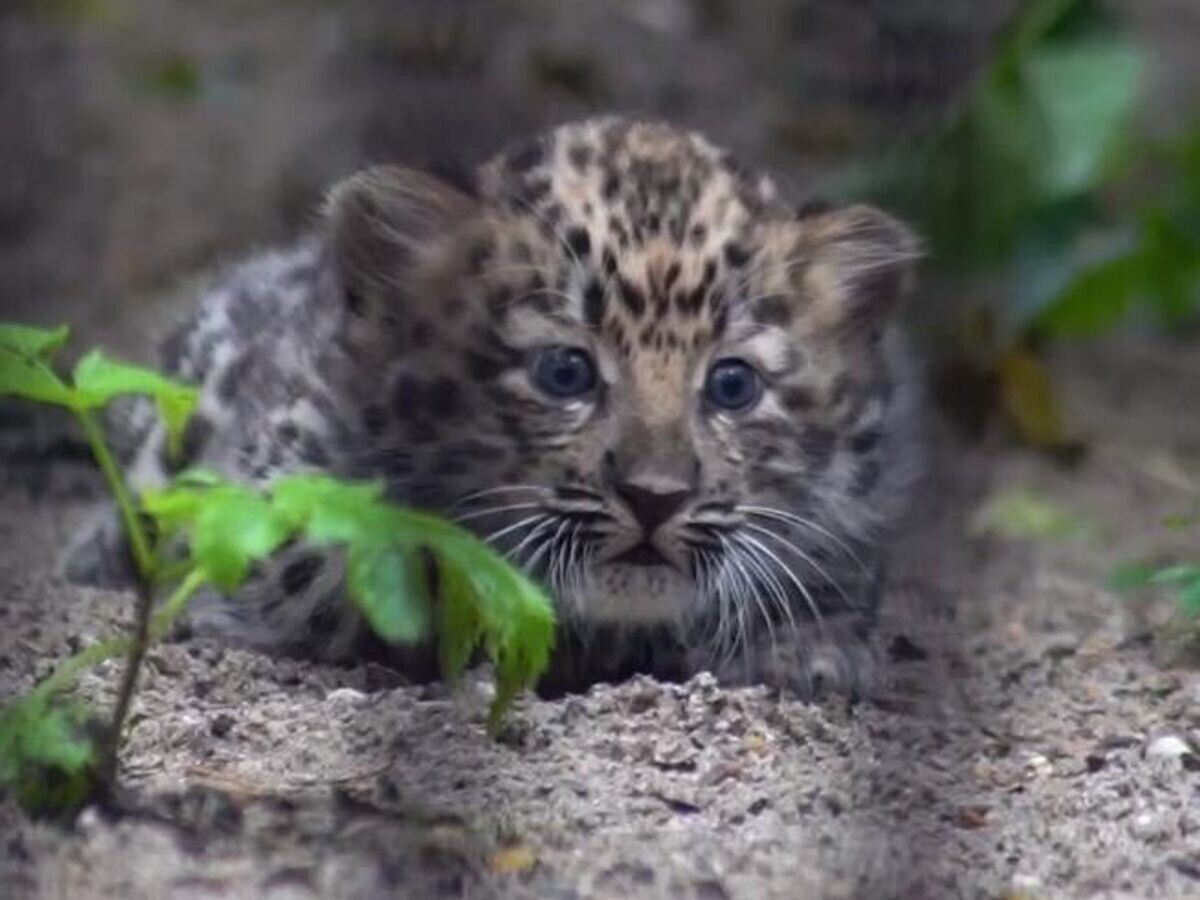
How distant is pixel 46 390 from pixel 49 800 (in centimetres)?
55

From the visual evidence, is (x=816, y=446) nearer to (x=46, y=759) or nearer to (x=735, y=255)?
(x=735, y=255)

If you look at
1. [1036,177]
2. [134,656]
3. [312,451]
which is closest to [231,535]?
[134,656]

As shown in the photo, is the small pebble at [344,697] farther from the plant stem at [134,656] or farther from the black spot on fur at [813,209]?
the black spot on fur at [813,209]

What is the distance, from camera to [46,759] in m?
3.30

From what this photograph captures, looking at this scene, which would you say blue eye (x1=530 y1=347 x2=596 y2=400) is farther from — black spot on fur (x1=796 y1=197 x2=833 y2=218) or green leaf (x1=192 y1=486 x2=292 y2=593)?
green leaf (x1=192 y1=486 x2=292 y2=593)

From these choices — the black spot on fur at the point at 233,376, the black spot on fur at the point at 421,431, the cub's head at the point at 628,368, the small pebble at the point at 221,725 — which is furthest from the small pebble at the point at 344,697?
the black spot on fur at the point at 233,376

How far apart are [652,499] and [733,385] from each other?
37 centimetres

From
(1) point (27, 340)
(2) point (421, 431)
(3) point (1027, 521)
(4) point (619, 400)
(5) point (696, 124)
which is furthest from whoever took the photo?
(5) point (696, 124)

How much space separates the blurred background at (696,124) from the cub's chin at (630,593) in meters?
2.12

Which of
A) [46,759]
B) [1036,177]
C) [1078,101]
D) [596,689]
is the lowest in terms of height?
[46,759]

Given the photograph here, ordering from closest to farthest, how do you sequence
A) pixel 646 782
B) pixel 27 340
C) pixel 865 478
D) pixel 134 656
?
pixel 134 656
pixel 27 340
pixel 646 782
pixel 865 478

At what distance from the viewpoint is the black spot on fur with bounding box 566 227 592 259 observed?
14.2 feet

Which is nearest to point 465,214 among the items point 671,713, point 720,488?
point 720,488

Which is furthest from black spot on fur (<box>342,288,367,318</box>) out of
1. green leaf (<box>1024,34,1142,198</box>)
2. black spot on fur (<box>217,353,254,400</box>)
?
green leaf (<box>1024,34,1142,198</box>)
